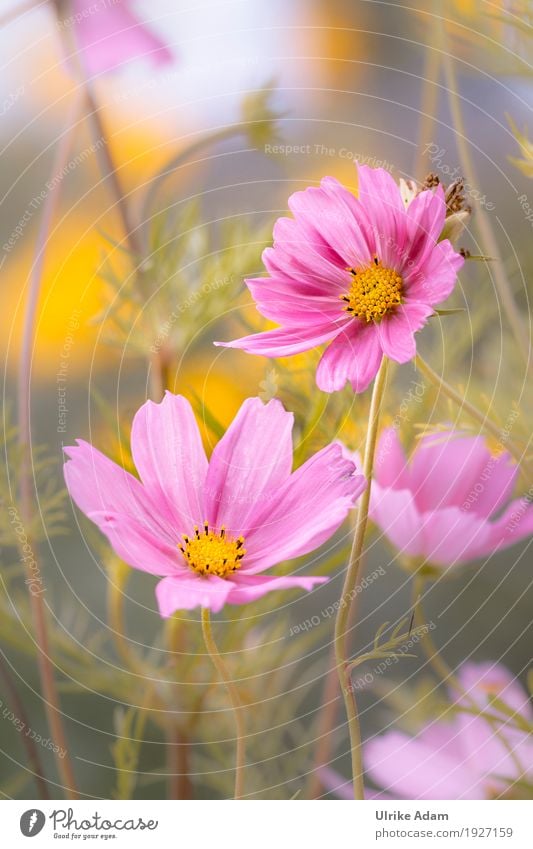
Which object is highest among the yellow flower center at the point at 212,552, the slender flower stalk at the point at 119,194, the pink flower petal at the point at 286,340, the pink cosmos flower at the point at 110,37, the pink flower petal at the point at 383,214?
the pink cosmos flower at the point at 110,37

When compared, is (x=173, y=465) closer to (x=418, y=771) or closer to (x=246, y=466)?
(x=246, y=466)

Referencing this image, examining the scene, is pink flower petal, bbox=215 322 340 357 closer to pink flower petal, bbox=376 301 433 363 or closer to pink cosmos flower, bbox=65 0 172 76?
pink flower petal, bbox=376 301 433 363

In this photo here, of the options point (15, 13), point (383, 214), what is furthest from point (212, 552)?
point (15, 13)

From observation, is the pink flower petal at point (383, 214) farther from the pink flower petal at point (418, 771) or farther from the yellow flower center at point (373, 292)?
the pink flower petal at point (418, 771)

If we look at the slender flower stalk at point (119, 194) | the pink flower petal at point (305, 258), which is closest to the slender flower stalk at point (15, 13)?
the slender flower stalk at point (119, 194)
